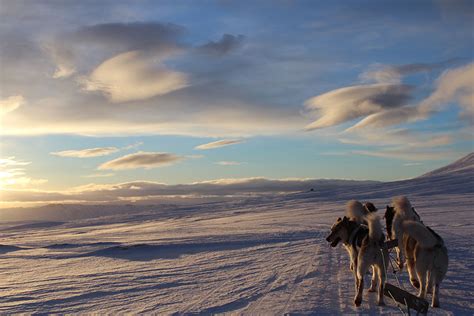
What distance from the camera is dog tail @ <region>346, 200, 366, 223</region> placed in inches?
301

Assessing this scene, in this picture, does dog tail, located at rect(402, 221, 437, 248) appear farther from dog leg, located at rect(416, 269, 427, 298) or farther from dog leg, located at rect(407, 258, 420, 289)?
dog leg, located at rect(407, 258, 420, 289)

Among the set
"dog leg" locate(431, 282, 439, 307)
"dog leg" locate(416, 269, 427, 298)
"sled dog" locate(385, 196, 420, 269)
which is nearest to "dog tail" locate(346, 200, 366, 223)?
"sled dog" locate(385, 196, 420, 269)

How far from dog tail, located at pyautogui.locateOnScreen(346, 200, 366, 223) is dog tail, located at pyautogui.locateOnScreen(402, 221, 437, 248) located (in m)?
1.07

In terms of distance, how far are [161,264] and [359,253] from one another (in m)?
5.58

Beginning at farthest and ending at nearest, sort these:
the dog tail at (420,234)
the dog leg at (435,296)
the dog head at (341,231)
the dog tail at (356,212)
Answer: the dog tail at (356,212)
the dog head at (341,231)
the dog leg at (435,296)
the dog tail at (420,234)

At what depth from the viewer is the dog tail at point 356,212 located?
7.64m

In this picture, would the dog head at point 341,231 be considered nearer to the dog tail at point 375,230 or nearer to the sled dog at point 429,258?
the dog tail at point 375,230

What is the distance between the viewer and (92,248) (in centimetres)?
1453

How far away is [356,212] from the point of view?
25.4ft

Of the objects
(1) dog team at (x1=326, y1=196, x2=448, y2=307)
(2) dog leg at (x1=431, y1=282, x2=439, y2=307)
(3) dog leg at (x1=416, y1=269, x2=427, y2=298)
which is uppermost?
(1) dog team at (x1=326, y1=196, x2=448, y2=307)

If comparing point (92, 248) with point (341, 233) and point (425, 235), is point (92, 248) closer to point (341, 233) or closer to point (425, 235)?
point (341, 233)

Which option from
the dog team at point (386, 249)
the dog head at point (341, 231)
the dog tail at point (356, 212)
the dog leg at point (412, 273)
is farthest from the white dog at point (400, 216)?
the dog head at point (341, 231)

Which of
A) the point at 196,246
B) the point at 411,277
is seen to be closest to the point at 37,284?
the point at 196,246

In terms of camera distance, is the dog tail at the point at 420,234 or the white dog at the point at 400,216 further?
the white dog at the point at 400,216
